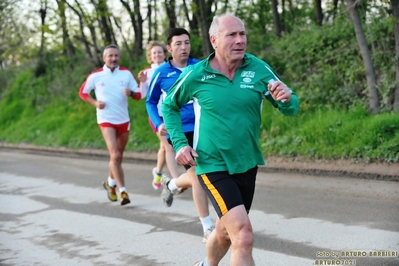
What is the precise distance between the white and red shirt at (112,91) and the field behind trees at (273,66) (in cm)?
301

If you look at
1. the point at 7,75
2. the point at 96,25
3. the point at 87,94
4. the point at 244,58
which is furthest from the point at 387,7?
the point at 7,75

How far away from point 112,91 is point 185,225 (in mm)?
2960

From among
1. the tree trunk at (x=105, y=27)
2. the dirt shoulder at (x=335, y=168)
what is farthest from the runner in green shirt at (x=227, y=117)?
the tree trunk at (x=105, y=27)

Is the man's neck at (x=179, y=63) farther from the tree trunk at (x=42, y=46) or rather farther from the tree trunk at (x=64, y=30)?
the tree trunk at (x=42, y=46)

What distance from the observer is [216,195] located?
482 centimetres

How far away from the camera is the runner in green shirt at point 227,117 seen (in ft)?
15.9

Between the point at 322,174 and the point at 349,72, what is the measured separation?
3610 mm

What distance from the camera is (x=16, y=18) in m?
25.2

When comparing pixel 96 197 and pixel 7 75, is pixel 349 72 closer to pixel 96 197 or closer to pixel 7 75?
pixel 96 197

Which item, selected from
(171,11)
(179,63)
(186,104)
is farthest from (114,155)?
(171,11)

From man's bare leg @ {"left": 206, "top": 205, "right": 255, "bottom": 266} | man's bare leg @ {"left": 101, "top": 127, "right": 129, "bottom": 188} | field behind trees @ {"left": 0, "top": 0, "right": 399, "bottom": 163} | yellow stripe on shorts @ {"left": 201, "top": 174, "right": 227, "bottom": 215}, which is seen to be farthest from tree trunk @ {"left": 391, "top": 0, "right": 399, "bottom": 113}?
man's bare leg @ {"left": 206, "top": 205, "right": 255, "bottom": 266}

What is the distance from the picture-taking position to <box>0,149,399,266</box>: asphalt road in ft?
20.5

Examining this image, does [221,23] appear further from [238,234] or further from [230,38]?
[238,234]

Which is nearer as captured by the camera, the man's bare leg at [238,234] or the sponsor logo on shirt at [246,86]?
the man's bare leg at [238,234]
